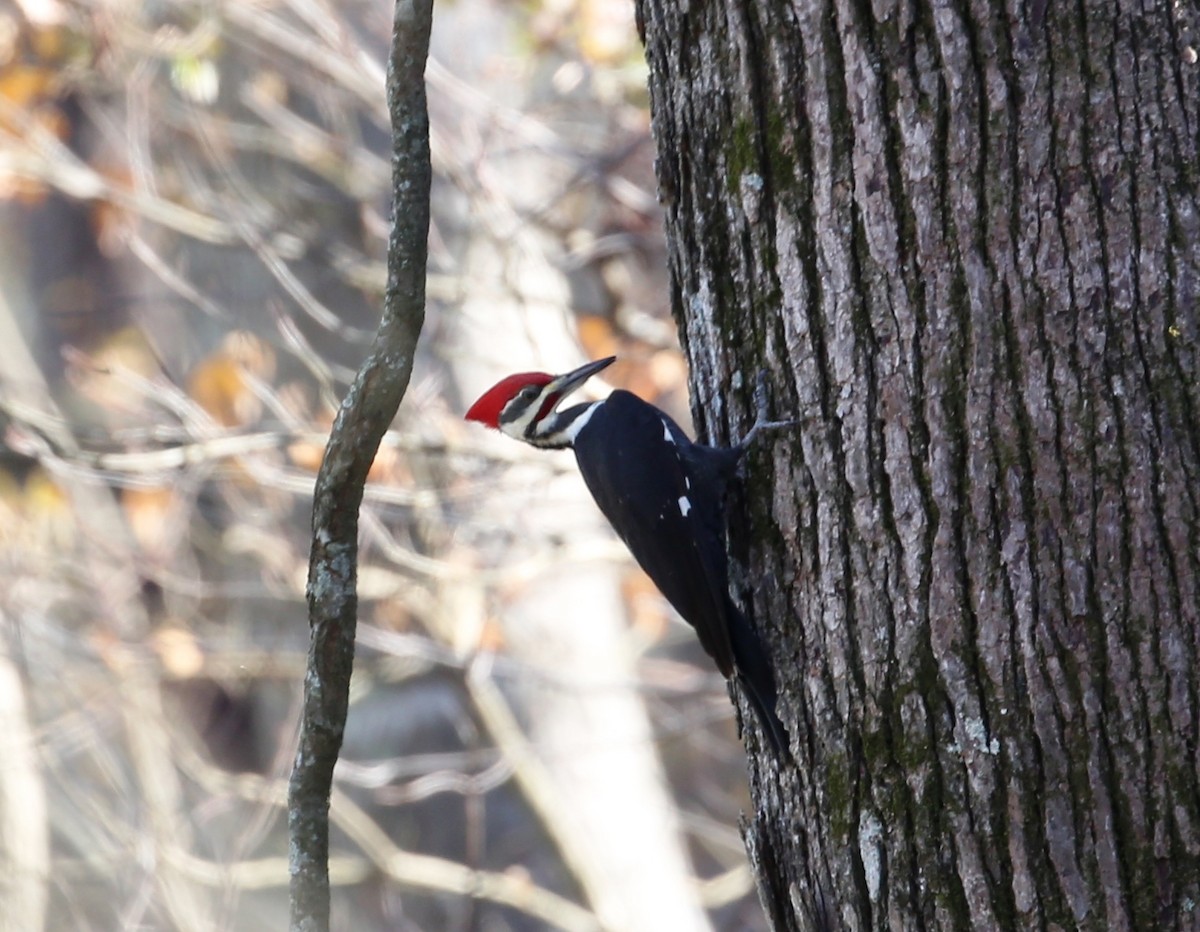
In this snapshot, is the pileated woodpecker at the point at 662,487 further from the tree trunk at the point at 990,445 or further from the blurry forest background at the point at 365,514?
the blurry forest background at the point at 365,514

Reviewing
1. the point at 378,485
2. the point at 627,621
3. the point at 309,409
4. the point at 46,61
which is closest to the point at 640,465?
the point at 378,485

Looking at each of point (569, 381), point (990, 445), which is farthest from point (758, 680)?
point (569, 381)

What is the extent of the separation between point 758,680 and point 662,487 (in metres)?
0.83

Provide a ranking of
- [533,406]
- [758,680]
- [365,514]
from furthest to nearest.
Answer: [365,514], [533,406], [758,680]

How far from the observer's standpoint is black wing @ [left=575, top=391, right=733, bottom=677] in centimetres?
294

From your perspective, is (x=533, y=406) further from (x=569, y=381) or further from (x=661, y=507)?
(x=661, y=507)

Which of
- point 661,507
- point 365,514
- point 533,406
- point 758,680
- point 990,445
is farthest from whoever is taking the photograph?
point 365,514

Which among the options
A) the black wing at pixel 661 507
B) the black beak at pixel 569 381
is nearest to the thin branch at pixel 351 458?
the black wing at pixel 661 507

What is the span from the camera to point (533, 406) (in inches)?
147

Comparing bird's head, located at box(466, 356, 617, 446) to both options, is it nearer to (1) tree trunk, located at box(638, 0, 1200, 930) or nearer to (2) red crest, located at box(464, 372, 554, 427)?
(2) red crest, located at box(464, 372, 554, 427)

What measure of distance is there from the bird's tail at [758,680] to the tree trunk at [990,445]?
76 millimetres

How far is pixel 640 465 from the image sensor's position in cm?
339

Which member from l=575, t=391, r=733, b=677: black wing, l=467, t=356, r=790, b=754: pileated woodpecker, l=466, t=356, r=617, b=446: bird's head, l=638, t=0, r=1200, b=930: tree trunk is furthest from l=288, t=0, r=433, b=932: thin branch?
l=466, t=356, r=617, b=446: bird's head

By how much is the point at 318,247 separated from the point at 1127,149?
466 cm
